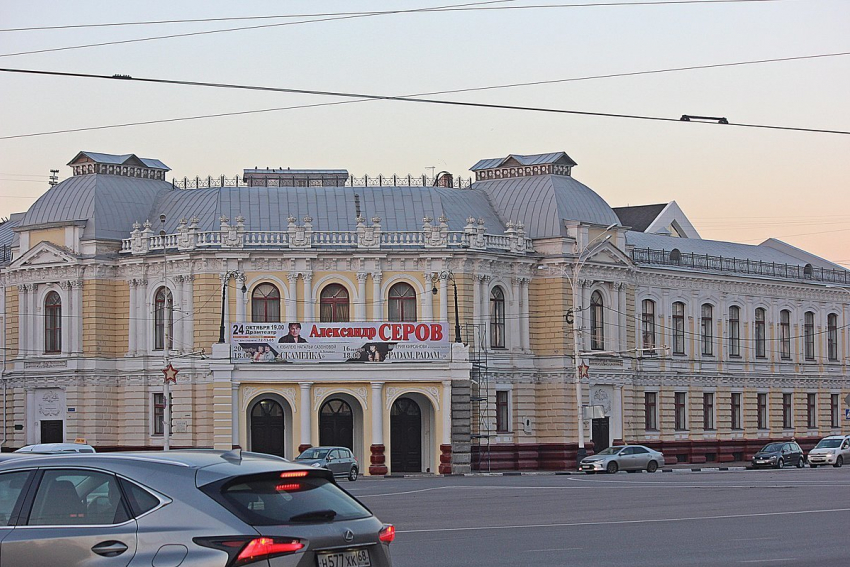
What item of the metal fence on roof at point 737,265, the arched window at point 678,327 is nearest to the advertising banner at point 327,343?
the metal fence on roof at point 737,265

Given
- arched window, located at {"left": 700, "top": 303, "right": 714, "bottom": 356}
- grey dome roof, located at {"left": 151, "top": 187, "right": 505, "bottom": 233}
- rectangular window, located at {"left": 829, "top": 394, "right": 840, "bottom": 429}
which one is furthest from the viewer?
rectangular window, located at {"left": 829, "top": 394, "right": 840, "bottom": 429}

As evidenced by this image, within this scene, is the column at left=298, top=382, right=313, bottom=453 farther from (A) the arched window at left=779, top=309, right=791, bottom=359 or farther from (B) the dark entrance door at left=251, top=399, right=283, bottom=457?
(A) the arched window at left=779, top=309, right=791, bottom=359

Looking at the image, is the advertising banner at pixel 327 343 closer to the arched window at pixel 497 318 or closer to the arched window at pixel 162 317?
the arched window at pixel 162 317

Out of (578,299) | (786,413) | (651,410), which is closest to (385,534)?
(578,299)

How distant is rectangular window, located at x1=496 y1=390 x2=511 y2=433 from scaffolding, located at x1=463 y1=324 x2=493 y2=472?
0.90m

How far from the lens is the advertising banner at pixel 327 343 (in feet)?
183

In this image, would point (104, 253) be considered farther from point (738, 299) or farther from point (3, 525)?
point (3, 525)

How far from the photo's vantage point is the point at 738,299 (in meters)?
72.0

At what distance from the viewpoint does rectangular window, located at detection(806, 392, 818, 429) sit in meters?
76.5

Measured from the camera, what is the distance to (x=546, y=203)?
63.0m

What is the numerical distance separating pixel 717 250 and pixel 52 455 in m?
68.0

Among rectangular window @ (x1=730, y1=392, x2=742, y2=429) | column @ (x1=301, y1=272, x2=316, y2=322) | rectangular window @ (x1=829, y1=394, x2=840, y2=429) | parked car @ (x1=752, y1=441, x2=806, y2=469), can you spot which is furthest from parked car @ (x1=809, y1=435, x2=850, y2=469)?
column @ (x1=301, y1=272, x2=316, y2=322)

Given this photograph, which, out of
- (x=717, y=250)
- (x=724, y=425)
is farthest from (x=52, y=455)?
(x=717, y=250)

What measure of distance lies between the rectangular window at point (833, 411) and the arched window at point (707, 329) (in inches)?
458
